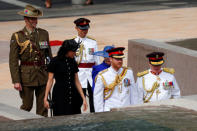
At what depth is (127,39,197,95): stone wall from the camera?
1045 cm

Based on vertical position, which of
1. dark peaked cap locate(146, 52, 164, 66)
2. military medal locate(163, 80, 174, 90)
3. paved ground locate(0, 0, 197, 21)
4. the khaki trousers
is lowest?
the khaki trousers

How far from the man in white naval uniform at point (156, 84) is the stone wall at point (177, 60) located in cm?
176

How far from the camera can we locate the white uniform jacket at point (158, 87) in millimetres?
8609

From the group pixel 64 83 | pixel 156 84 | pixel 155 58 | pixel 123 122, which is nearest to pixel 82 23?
pixel 64 83

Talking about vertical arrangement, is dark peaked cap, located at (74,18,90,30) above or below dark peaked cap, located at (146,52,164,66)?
above

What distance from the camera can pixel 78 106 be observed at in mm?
9016

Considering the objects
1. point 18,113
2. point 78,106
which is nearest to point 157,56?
point 78,106

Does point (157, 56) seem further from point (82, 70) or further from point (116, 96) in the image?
point (82, 70)

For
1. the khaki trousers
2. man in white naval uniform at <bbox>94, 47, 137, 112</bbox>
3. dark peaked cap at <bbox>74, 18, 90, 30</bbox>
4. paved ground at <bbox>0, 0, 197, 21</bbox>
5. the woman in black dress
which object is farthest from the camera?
paved ground at <bbox>0, 0, 197, 21</bbox>

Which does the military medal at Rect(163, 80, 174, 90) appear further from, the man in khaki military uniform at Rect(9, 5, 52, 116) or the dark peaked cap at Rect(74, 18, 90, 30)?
the dark peaked cap at Rect(74, 18, 90, 30)

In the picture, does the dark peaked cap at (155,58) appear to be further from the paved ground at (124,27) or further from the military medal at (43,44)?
the paved ground at (124,27)

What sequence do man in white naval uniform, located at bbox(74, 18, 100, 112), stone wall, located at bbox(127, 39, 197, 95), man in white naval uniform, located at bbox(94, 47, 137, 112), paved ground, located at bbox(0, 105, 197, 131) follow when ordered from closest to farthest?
paved ground, located at bbox(0, 105, 197, 131) < man in white naval uniform, located at bbox(94, 47, 137, 112) < stone wall, located at bbox(127, 39, 197, 95) < man in white naval uniform, located at bbox(74, 18, 100, 112)

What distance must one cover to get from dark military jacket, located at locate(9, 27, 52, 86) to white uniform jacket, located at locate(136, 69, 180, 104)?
1.90 metres

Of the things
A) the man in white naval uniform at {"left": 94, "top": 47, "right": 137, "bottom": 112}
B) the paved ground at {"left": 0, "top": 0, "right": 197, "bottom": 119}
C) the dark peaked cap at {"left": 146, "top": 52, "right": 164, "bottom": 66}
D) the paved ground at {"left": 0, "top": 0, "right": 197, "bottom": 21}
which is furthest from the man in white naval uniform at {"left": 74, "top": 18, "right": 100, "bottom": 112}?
the paved ground at {"left": 0, "top": 0, "right": 197, "bottom": 21}
